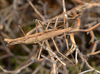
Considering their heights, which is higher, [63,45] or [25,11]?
[25,11]

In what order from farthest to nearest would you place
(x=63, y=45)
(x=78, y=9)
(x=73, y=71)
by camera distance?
1. (x=73, y=71)
2. (x=63, y=45)
3. (x=78, y=9)

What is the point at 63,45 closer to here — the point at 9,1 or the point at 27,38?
the point at 27,38

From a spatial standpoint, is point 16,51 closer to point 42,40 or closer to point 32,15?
point 32,15

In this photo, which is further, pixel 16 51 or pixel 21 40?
pixel 16 51

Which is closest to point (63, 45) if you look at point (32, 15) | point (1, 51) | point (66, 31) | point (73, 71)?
point (66, 31)

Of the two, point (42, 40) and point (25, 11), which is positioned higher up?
point (25, 11)

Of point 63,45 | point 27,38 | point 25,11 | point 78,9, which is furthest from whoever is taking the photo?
point 25,11

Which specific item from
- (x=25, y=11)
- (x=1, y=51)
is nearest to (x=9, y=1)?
(x=25, y=11)

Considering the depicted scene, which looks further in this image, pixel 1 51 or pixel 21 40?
pixel 1 51

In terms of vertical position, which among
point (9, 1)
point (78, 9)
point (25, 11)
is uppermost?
point (9, 1)
